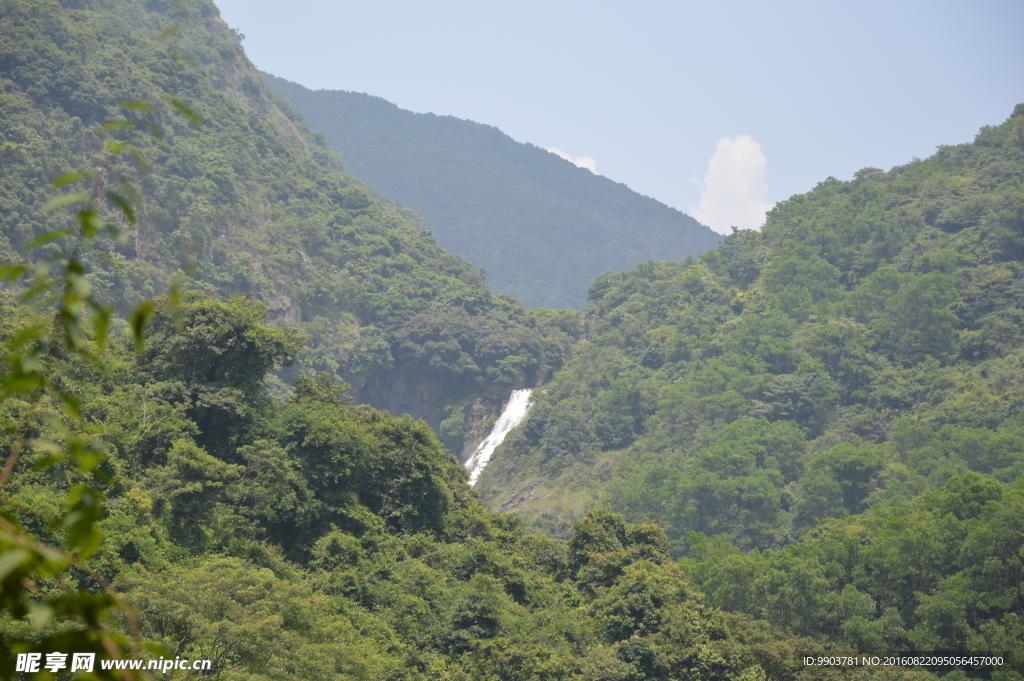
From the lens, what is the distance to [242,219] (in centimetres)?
5006

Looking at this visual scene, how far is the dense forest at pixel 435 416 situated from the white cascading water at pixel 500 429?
1.11 m

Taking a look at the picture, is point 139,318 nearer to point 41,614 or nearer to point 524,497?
point 41,614

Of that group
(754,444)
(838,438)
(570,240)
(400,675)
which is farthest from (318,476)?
(570,240)

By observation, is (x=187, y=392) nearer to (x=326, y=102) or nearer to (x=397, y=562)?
(x=397, y=562)

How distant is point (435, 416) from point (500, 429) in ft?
14.7

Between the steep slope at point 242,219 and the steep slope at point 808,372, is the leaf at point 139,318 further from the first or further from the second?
the steep slope at point 808,372

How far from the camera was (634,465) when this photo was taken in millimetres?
46188

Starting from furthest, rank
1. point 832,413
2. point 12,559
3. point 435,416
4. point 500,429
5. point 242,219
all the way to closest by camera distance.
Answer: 1. point 435,416
2. point 500,429
3. point 242,219
4. point 832,413
5. point 12,559

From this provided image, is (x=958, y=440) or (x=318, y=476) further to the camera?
(x=958, y=440)

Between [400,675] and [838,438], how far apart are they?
1222 inches

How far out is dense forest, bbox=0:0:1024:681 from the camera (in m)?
14.1

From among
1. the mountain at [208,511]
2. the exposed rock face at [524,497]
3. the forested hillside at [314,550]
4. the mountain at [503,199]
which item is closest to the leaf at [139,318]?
the mountain at [208,511]

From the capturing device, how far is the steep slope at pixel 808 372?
38500 mm

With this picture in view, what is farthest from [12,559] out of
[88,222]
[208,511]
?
[208,511]
